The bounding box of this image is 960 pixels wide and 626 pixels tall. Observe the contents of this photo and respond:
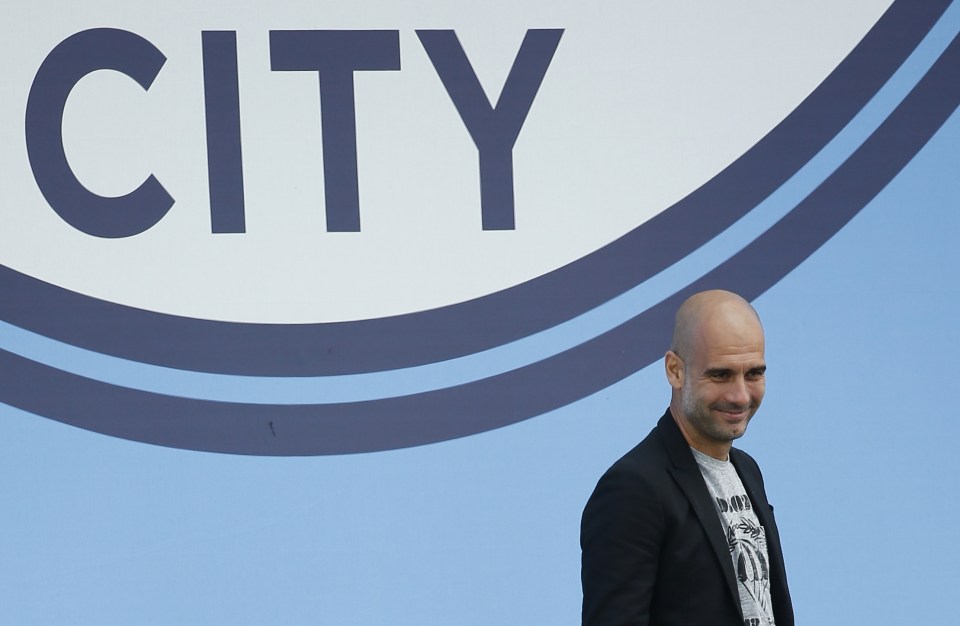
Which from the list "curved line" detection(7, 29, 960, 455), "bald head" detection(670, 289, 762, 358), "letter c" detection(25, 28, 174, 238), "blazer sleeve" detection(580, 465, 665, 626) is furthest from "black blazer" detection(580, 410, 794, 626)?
"letter c" detection(25, 28, 174, 238)

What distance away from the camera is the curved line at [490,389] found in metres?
2.28

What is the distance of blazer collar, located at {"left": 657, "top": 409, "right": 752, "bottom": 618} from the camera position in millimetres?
1382

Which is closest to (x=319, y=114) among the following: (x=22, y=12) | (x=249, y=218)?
(x=249, y=218)

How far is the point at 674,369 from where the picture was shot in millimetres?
1470

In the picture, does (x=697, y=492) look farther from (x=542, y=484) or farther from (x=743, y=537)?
(x=542, y=484)

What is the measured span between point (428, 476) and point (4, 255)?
3.15 feet

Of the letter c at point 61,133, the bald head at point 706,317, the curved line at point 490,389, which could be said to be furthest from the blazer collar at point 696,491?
the letter c at point 61,133

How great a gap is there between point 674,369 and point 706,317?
0.08m

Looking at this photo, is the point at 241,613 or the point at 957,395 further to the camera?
the point at 957,395

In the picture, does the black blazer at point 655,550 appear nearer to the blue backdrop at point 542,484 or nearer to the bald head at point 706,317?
the bald head at point 706,317

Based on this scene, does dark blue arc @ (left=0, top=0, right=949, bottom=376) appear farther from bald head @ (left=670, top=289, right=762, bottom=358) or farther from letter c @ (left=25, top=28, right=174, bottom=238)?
bald head @ (left=670, top=289, right=762, bottom=358)

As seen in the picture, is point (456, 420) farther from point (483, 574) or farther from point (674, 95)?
point (674, 95)

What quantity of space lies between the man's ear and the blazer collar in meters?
0.05

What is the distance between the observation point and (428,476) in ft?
7.69
